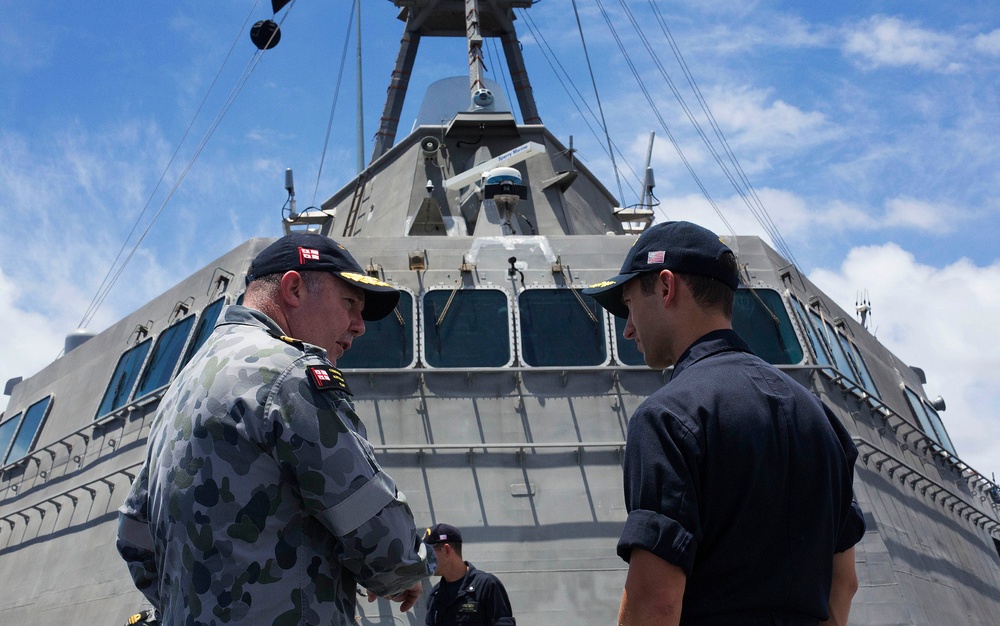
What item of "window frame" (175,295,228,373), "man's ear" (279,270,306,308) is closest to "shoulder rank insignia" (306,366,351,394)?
"man's ear" (279,270,306,308)

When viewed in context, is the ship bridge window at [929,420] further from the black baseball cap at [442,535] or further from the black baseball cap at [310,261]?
the black baseball cap at [310,261]

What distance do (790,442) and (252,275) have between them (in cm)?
142

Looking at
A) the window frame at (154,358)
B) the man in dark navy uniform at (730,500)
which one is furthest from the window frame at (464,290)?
the man in dark navy uniform at (730,500)

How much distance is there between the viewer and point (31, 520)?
832cm

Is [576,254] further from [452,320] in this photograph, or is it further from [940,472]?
[940,472]

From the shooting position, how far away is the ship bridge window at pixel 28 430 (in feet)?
31.4

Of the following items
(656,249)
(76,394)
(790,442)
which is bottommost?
(790,442)

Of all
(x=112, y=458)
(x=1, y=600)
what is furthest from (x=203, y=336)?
(x=1, y=600)

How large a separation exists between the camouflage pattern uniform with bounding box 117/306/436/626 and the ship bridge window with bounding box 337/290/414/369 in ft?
16.6

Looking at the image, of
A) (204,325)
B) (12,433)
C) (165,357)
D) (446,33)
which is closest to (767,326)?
(204,325)

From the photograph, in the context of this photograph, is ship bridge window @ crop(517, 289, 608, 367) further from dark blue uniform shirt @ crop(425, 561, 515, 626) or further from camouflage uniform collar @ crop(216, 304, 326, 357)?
camouflage uniform collar @ crop(216, 304, 326, 357)

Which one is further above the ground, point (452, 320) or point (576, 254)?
point (576, 254)

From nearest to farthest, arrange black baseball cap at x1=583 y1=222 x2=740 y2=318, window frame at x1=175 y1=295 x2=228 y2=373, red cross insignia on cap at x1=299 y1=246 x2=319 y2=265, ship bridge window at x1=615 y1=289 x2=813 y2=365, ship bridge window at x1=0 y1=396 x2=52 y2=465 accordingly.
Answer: black baseball cap at x1=583 y1=222 x2=740 y2=318 < red cross insignia on cap at x1=299 y1=246 x2=319 y2=265 < ship bridge window at x1=615 y1=289 x2=813 y2=365 < window frame at x1=175 y1=295 x2=228 y2=373 < ship bridge window at x1=0 y1=396 x2=52 y2=465

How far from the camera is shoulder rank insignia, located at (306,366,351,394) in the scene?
2.20 meters
